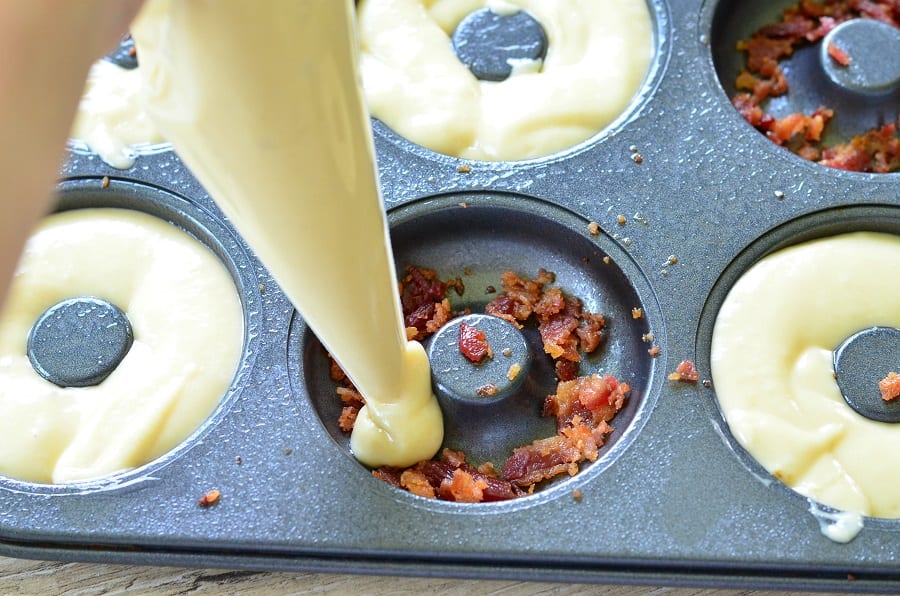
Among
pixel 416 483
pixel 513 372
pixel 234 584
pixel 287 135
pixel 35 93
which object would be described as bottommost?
pixel 234 584

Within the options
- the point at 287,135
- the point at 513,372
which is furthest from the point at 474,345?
the point at 287,135

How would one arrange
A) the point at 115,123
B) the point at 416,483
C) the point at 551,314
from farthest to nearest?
1. the point at 115,123
2. the point at 551,314
3. the point at 416,483

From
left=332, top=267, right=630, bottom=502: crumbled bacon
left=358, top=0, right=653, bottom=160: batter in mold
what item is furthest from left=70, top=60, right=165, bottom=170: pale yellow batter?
left=332, top=267, right=630, bottom=502: crumbled bacon

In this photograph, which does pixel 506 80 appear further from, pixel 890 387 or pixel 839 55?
pixel 890 387

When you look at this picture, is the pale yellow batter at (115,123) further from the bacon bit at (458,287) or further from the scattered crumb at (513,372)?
the scattered crumb at (513,372)

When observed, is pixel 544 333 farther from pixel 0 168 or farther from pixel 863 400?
pixel 0 168

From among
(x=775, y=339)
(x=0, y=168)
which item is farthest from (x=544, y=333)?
(x=0, y=168)
